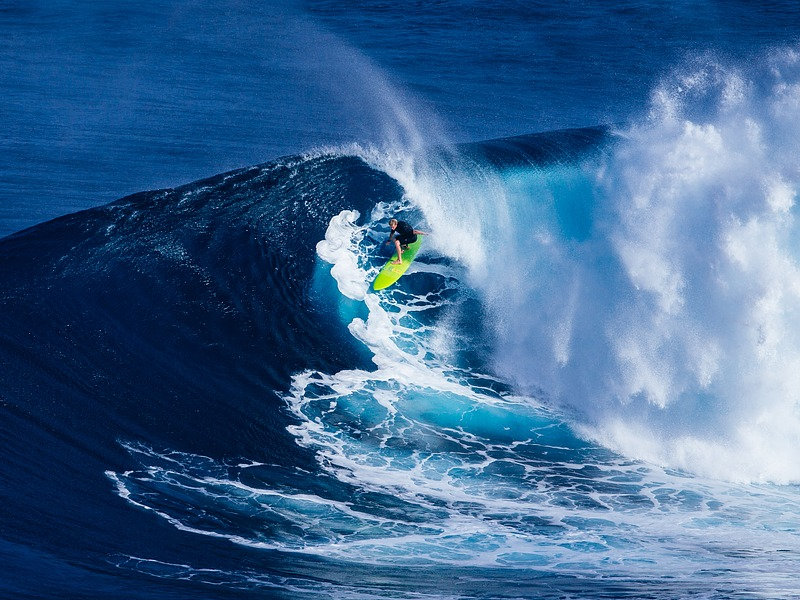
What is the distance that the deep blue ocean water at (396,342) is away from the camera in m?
13.3

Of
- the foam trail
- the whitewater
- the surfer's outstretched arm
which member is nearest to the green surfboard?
the surfer's outstretched arm

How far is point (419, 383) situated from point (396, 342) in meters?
1.62

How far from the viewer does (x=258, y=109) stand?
31688 mm

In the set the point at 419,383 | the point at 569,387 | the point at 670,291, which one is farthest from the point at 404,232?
A: the point at 670,291

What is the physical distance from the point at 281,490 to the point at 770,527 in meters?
7.82

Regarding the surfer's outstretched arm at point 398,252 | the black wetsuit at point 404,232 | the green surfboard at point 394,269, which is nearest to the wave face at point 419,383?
the green surfboard at point 394,269

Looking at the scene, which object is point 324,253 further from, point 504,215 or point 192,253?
point 504,215

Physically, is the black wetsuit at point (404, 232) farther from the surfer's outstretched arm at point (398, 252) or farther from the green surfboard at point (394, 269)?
the green surfboard at point (394, 269)

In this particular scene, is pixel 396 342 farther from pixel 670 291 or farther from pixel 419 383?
pixel 670 291

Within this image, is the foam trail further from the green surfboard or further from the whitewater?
the green surfboard

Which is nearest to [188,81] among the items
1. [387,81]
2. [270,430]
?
[387,81]

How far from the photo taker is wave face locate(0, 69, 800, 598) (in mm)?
13156

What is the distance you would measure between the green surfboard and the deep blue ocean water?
0.89 feet

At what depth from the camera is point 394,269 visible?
72.9 ft
